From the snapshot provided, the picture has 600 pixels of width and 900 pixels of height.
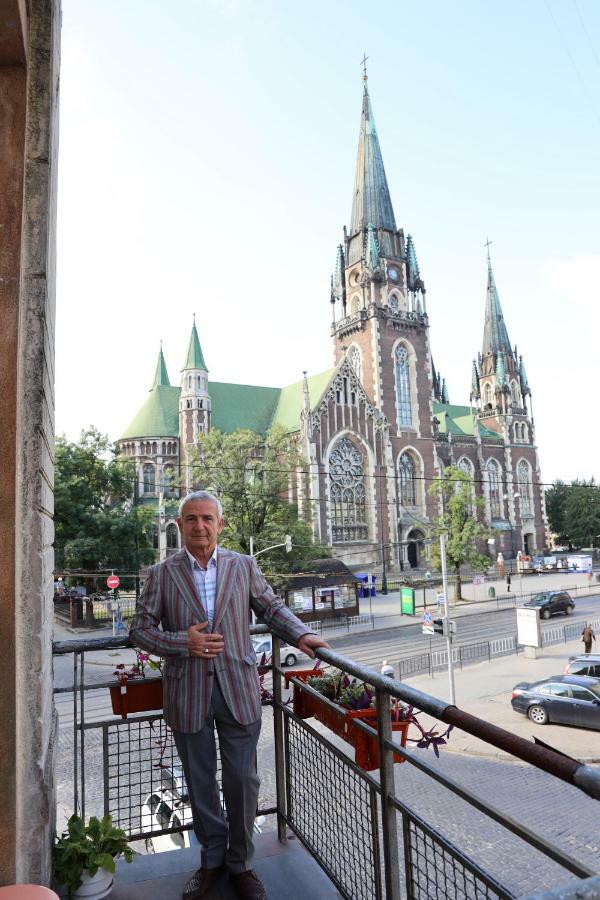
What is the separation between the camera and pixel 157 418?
5238 centimetres

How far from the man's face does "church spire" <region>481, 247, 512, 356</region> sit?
72663 millimetres

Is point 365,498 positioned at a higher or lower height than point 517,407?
lower

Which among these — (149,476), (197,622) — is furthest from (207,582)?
(149,476)

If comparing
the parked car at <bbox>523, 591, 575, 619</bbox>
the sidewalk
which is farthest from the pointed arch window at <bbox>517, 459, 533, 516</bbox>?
the sidewalk

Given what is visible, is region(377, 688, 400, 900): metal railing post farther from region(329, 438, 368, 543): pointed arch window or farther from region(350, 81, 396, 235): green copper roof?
region(350, 81, 396, 235): green copper roof

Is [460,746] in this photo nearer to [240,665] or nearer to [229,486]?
[240,665]

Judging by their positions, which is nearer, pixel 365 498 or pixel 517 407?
pixel 365 498

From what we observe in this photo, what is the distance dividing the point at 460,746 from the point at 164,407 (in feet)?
144

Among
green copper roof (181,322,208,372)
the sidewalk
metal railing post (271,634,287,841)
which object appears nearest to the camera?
metal railing post (271,634,287,841)

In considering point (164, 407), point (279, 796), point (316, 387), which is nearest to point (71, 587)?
point (164, 407)

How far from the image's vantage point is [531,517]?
6494cm

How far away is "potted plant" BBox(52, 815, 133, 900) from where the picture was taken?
2797mm

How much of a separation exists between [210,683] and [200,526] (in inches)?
28.4

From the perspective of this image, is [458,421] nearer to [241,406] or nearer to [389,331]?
[389,331]
